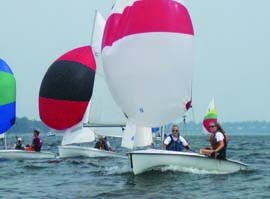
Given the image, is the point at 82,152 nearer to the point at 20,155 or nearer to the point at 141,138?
the point at 20,155

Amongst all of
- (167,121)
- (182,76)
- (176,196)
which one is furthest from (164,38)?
(176,196)

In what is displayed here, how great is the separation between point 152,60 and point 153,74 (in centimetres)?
37

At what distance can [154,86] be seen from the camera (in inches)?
627

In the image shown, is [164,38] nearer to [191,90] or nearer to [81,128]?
[191,90]

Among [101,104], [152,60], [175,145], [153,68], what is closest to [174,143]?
[175,145]

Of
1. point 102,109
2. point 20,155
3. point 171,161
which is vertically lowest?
point 171,161

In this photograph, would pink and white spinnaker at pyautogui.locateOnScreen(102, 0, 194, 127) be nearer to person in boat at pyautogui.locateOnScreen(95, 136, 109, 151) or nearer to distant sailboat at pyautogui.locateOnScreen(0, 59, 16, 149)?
person in boat at pyautogui.locateOnScreen(95, 136, 109, 151)

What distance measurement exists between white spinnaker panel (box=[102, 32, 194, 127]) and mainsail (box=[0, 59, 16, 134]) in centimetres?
1155

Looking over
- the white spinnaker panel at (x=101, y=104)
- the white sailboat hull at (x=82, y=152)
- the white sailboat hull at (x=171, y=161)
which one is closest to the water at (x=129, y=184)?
the white sailboat hull at (x=171, y=161)

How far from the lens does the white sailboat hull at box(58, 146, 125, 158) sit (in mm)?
25448

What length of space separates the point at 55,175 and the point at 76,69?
29.5 feet

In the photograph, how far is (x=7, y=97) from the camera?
26953 millimetres

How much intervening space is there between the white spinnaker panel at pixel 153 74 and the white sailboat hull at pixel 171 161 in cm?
83

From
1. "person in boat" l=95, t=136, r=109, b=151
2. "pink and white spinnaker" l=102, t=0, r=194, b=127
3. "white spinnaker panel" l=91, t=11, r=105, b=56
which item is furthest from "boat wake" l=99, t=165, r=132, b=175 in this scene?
"white spinnaker panel" l=91, t=11, r=105, b=56
